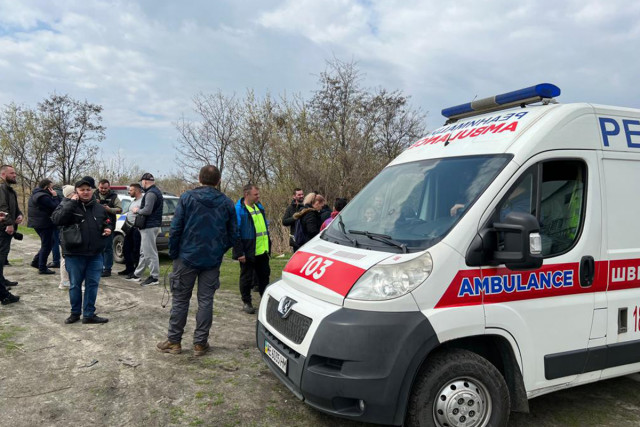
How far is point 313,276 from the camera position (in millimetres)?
3172

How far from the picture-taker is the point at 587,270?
3.17m

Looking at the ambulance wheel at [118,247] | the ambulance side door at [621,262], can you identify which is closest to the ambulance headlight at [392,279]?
the ambulance side door at [621,262]

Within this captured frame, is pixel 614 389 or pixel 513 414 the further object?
pixel 614 389

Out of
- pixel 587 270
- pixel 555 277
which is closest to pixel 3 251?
pixel 555 277

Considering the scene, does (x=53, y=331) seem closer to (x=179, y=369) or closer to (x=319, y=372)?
(x=179, y=369)

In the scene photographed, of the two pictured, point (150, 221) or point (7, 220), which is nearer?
Result: point (7, 220)

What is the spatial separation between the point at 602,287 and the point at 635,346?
0.60m

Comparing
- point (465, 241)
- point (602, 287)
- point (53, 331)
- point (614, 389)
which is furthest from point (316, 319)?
point (53, 331)

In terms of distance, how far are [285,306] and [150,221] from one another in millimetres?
5117

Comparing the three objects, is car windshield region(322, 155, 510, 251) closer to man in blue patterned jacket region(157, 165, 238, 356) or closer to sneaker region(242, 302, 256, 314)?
man in blue patterned jacket region(157, 165, 238, 356)

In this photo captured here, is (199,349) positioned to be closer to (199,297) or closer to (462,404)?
(199,297)

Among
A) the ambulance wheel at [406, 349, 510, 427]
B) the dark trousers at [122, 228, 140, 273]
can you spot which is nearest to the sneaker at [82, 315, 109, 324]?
the dark trousers at [122, 228, 140, 273]

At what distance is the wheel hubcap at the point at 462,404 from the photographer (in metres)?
2.76

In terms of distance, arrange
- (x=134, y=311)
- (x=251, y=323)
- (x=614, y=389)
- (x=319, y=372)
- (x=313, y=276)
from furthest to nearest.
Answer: (x=134, y=311) → (x=251, y=323) → (x=614, y=389) → (x=313, y=276) → (x=319, y=372)
